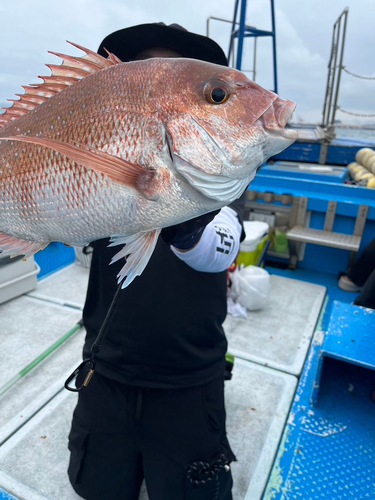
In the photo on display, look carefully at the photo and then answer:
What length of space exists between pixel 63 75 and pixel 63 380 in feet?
6.38

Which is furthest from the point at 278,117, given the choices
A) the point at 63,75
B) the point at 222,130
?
the point at 63,75

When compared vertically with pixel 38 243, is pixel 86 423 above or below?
below

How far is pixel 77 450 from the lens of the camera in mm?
1550

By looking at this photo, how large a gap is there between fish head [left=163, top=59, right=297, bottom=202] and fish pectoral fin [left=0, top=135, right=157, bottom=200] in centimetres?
8

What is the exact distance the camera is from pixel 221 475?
1.45m

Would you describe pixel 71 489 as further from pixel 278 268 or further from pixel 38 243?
pixel 278 268

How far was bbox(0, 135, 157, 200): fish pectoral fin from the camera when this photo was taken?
0.72m

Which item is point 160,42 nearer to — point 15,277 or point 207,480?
point 207,480

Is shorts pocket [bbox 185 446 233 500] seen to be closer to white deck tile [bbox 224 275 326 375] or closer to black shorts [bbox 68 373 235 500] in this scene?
black shorts [bbox 68 373 235 500]

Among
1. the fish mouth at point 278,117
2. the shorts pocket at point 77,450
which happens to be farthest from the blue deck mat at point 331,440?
the fish mouth at point 278,117

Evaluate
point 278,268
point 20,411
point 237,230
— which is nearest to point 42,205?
point 237,230

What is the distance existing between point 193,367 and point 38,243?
2.88 feet

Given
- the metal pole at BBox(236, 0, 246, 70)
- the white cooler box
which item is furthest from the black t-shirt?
the metal pole at BBox(236, 0, 246, 70)

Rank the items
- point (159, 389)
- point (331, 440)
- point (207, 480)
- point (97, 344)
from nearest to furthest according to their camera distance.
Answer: point (97, 344) < point (207, 480) < point (159, 389) < point (331, 440)
